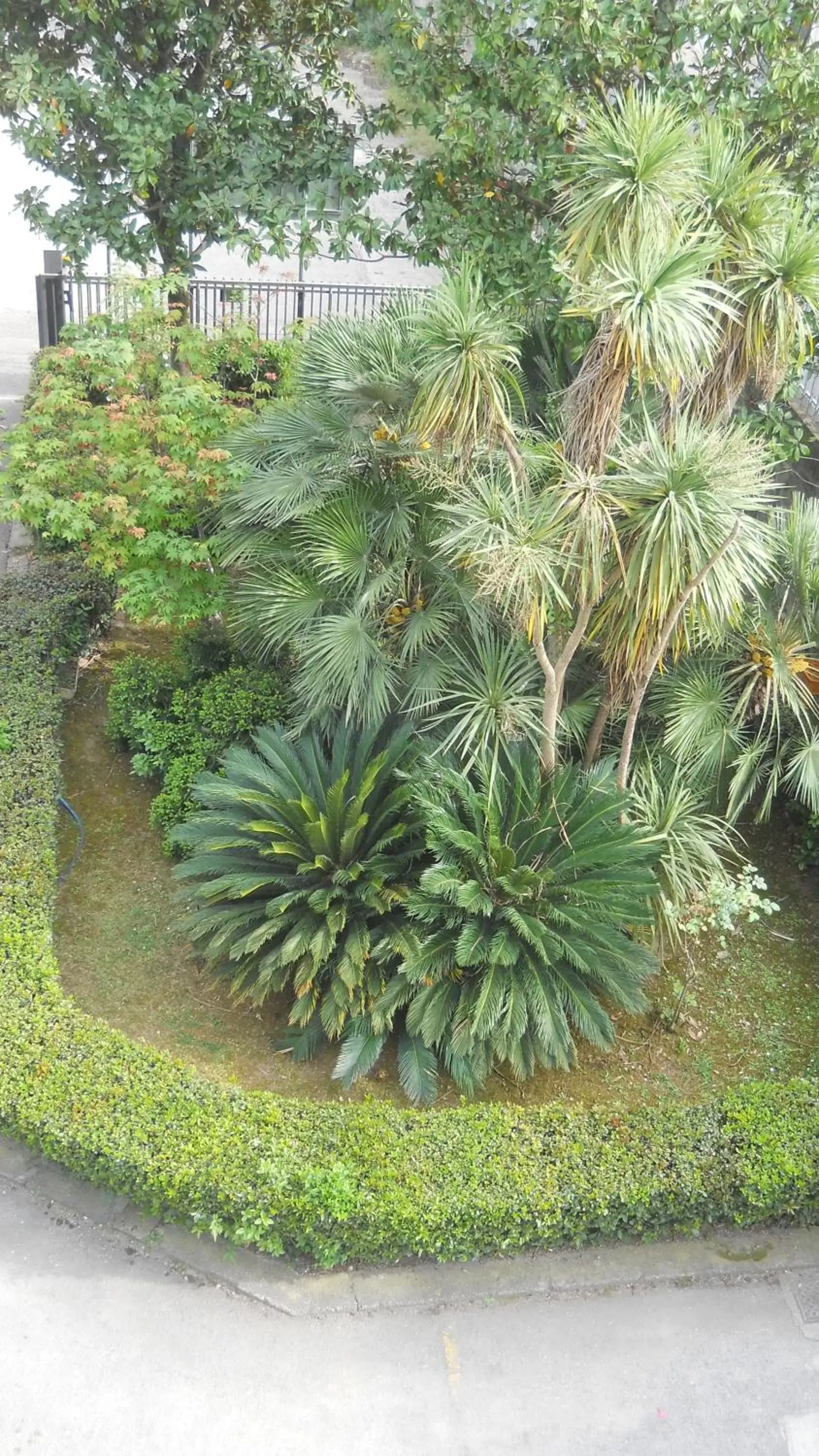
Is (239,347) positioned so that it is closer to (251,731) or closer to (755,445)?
(251,731)

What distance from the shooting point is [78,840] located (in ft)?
26.8

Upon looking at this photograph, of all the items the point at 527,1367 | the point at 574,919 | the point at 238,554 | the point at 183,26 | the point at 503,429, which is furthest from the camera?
the point at 183,26

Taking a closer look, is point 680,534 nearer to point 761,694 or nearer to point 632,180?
point 632,180

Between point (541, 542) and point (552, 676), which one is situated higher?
point (541, 542)

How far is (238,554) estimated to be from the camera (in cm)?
771

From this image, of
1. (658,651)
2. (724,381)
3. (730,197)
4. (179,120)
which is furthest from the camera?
(179,120)

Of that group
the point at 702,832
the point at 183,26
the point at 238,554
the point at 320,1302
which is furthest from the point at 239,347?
the point at 320,1302

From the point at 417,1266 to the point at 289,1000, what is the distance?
1.86 meters

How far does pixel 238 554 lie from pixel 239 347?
97.4 inches

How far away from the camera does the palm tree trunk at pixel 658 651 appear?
228 inches

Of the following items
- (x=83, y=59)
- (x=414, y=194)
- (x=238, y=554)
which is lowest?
(x=238, y=554)

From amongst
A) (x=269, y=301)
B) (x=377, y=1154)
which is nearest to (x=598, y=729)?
(x=377, y=1154)

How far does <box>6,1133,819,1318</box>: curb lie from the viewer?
5590 mm

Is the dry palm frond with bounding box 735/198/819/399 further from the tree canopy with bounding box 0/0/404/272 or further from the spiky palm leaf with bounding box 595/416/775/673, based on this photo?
the tree canopy with bounding box 0/0/404/272
